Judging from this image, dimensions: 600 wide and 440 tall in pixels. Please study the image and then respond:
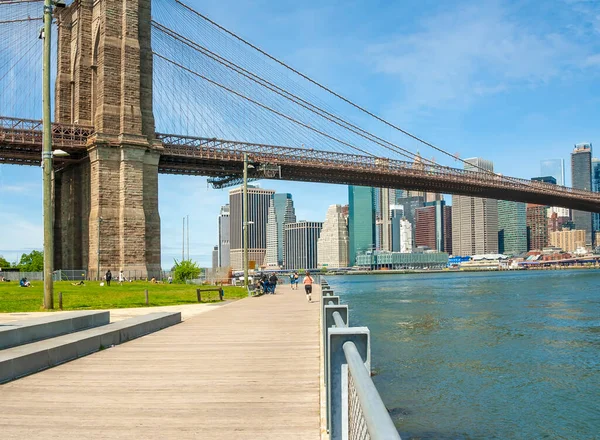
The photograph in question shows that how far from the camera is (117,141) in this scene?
53.7 metres

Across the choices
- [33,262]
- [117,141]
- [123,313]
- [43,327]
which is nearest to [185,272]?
[117,141]

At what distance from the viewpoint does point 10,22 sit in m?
59.5

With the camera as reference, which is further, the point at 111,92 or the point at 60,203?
the point at 60,203

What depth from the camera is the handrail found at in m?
2.14

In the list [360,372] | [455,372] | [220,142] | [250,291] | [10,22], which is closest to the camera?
[360,372]

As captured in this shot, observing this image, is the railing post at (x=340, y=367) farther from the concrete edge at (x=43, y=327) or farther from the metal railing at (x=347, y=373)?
the concrete edge at (x=43, y=327)

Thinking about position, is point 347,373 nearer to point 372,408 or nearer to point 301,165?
point 372,408

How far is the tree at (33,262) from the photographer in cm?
10268

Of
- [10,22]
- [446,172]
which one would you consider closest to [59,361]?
[10,22]

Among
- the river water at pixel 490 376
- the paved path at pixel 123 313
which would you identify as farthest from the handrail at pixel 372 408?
the paved path at pixel 123 313

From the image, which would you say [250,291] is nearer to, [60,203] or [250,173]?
[250,173]

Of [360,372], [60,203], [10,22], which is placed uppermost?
[10,22]

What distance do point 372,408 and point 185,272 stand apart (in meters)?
53.2

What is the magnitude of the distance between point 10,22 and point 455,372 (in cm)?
5769
